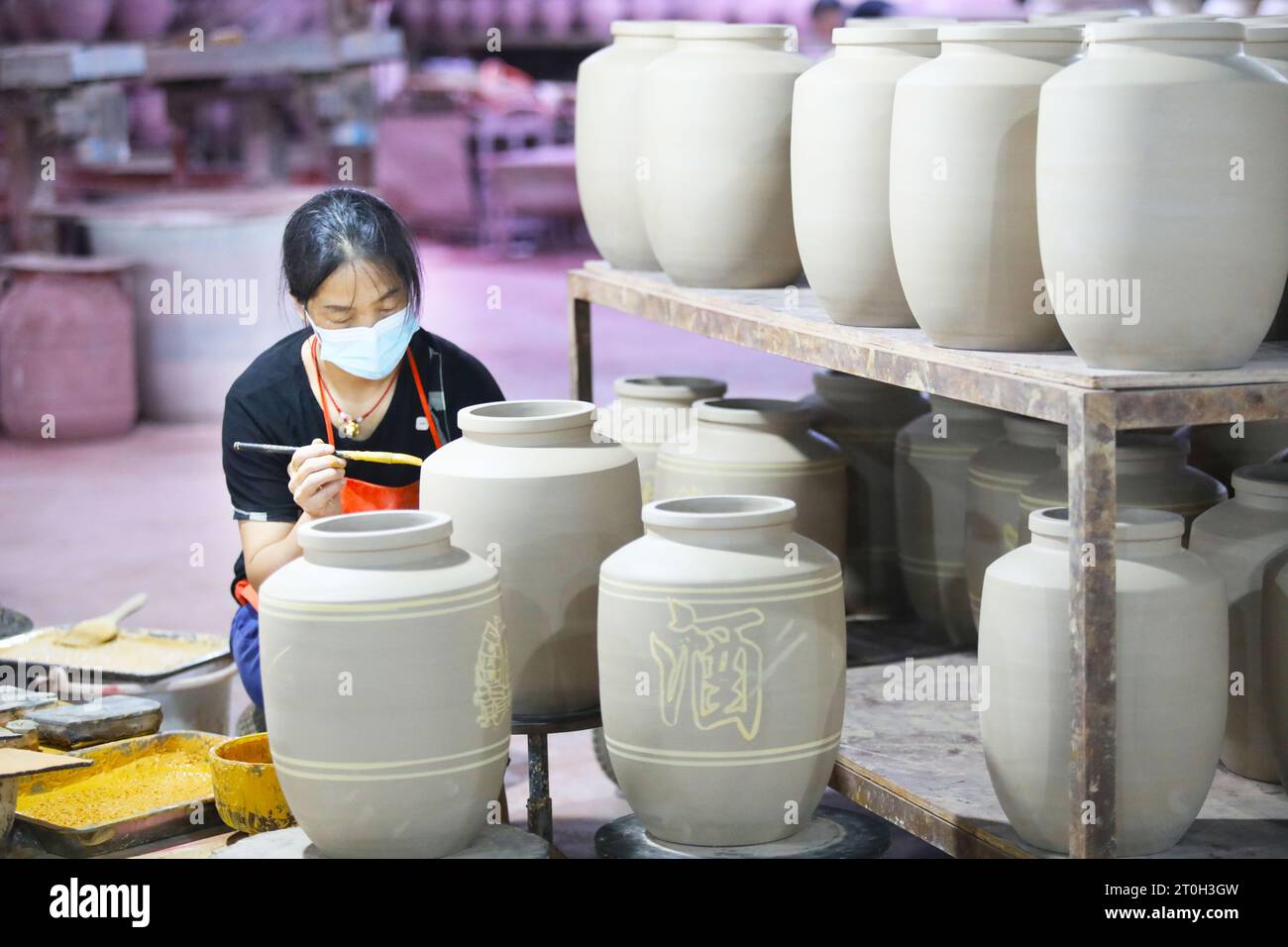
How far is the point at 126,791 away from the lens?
264 cm

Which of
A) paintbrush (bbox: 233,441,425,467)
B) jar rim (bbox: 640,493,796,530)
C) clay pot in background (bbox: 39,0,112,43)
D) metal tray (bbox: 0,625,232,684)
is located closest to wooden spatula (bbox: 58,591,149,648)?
metal tray (bbox: 0,625,232,684)

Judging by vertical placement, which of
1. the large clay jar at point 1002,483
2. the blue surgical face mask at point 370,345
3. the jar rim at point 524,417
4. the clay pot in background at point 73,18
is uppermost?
the clay pot in background at point 73,18

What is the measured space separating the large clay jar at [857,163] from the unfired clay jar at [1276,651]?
2.03 ft

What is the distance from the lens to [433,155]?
38.7 ft

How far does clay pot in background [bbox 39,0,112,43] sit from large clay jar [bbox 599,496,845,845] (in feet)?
21.7

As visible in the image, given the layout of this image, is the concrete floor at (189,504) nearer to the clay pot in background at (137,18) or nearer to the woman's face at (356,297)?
the woman's face at (356,297)

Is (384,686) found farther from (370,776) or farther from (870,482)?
(870,482)

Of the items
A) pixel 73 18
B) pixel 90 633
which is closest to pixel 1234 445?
Result: pixel 90 633

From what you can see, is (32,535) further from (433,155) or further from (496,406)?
(433,155)

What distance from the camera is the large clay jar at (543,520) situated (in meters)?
2.32

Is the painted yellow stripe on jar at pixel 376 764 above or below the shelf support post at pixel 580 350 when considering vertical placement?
below

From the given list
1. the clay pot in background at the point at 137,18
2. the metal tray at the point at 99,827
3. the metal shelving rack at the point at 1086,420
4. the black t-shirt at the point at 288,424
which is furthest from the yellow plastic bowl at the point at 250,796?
the clay pot in background at the point at 137,18
